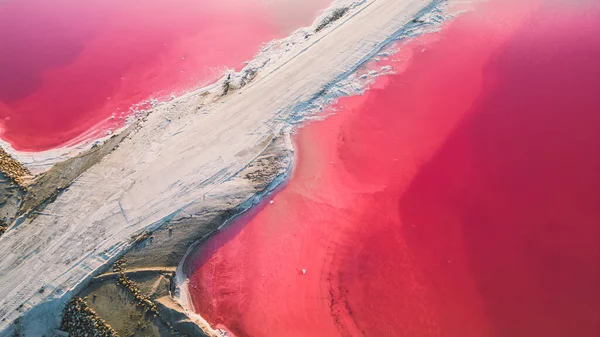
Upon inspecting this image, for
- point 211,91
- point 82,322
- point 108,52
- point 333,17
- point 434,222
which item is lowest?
point 434,222

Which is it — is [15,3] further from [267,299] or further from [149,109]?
[267,299]

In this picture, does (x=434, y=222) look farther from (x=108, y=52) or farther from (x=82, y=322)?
(x=108, y=52)

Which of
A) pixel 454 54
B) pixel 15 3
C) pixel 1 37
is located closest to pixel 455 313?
pixel 454 54

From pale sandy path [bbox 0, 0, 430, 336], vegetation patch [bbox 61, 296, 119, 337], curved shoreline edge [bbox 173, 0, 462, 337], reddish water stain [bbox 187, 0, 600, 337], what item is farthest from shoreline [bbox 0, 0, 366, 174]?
vegetation patch [bbox 61, 296, 119, 337]

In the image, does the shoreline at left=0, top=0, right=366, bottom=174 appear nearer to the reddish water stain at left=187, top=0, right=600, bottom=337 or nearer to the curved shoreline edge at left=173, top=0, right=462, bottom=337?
the curved shoreline edge at left=173, top=0, right=462, bottom=337

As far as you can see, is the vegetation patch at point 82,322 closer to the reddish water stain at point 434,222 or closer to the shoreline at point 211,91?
the reddish water stain at point 434,222

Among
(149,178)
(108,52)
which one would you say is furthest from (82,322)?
(108,52)
